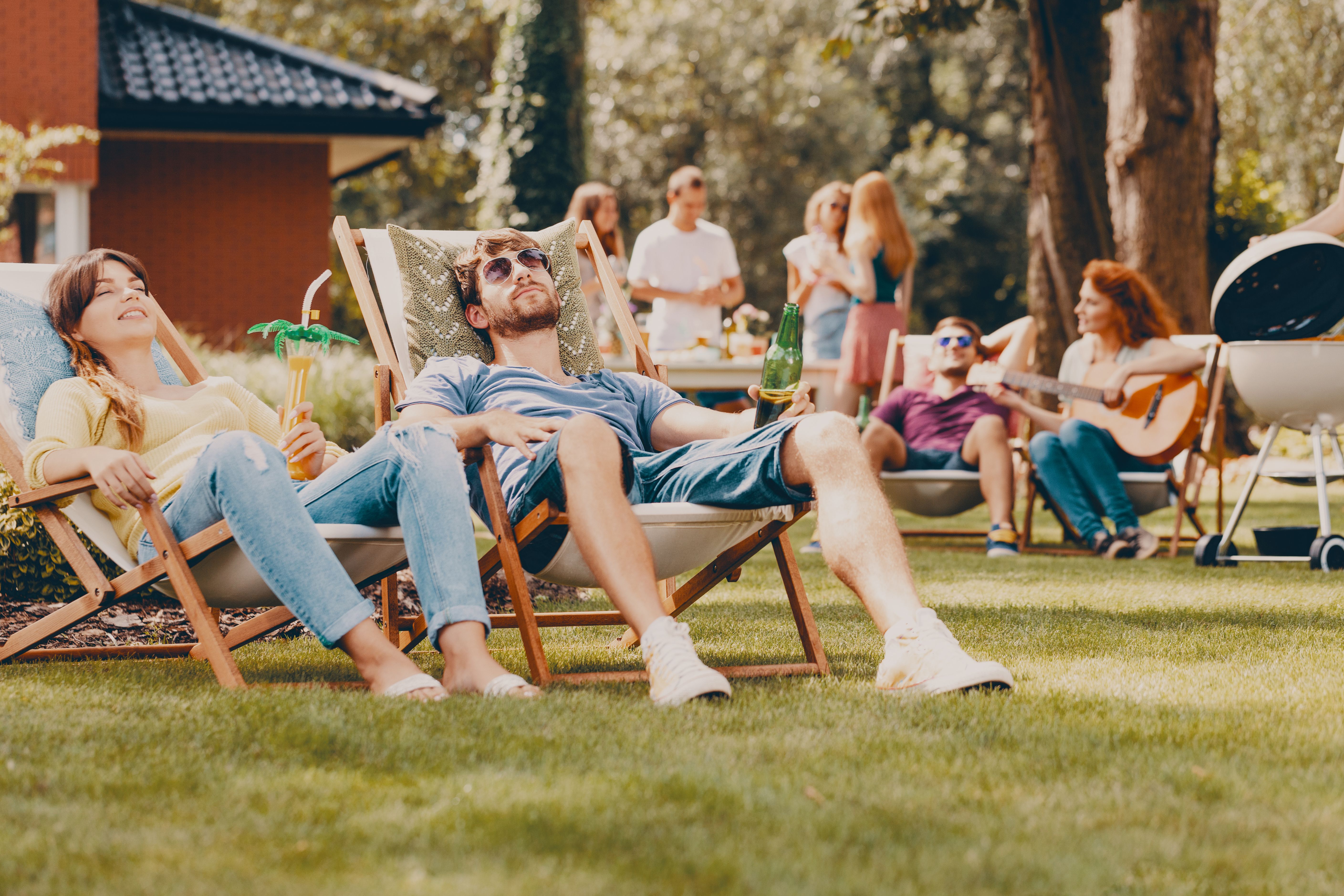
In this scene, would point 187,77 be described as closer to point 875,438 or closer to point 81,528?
point 875,438

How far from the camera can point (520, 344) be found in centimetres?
364

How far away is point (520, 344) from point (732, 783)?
183 cm

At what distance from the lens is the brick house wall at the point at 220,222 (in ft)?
42.5

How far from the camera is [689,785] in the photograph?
204 cm

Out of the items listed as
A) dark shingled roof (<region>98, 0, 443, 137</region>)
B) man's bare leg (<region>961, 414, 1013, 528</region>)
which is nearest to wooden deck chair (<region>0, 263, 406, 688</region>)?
man's bare leg (<region>961, 414, 1013, 528</region>)

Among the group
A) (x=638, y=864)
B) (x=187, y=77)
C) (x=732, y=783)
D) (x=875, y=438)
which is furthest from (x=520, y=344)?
(x=187, y=77)

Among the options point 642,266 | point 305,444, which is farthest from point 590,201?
point 305,444

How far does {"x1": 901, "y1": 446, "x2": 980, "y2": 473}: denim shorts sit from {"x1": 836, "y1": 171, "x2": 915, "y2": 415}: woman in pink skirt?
60 cm

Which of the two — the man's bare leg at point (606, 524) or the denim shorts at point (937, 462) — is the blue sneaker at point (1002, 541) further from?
the man's bare leg at point (606, 524)

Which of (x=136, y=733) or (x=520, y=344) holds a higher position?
(x=520, y=344)

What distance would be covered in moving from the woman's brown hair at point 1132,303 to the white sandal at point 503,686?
4359mm

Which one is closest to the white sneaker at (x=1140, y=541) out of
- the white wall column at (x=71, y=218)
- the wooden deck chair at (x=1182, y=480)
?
the wooden deck chair at (x=1182, y=480)

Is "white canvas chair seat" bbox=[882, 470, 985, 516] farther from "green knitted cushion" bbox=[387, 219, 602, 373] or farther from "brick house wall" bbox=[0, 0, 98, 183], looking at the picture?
"brick house wall" bbox=[0, 0, 98, 183]

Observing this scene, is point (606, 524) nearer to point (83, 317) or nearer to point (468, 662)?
point (468, 662)
